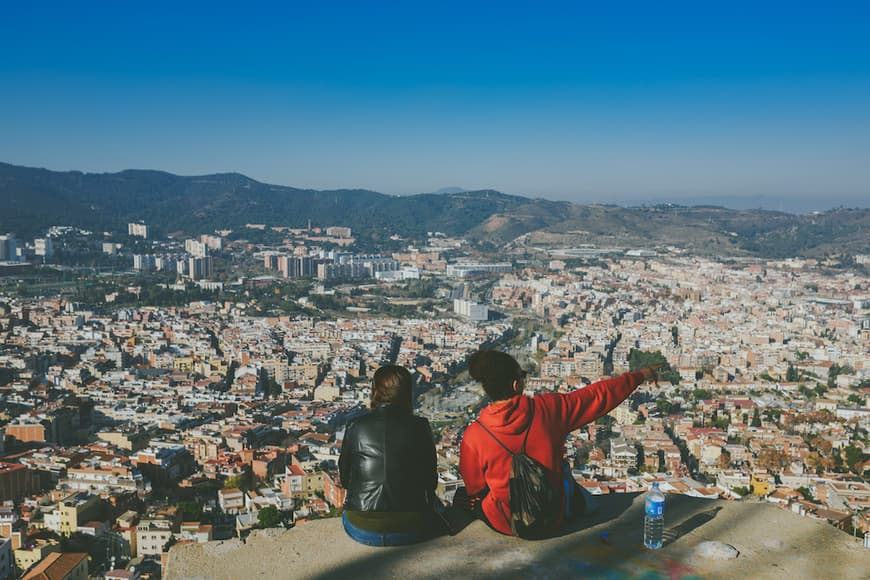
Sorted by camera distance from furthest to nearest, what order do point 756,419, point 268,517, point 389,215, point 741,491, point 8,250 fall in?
point 389,215, point 8,250, point 756,419, point 741,491, point 268,517

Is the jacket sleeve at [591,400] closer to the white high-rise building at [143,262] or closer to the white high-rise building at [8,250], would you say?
the white high-rise building at [143,262]

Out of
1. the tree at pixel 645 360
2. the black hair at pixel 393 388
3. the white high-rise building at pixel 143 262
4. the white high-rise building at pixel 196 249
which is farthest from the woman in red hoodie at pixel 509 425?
the white high-rise building at pixel 196 249

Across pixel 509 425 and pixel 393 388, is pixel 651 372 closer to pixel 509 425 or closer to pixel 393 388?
pixel 509 425

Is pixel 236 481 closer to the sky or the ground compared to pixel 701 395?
closer to the sky

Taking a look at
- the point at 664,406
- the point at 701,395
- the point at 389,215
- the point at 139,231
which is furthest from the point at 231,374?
the point at 389,215

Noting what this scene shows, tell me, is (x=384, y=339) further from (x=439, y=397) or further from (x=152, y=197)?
(x=152, y=197)
